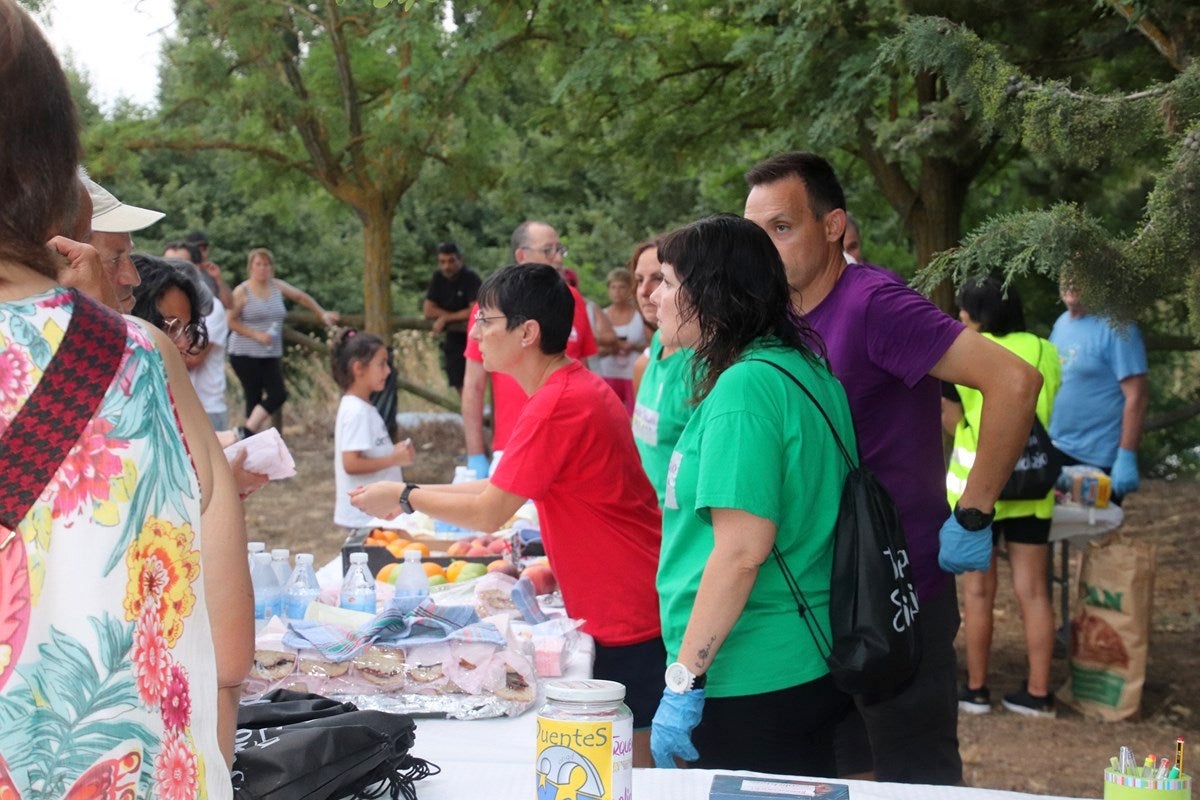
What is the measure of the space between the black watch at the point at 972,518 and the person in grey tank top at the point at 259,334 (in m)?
8.55

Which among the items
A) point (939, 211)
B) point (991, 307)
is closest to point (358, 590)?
point (991, 307)

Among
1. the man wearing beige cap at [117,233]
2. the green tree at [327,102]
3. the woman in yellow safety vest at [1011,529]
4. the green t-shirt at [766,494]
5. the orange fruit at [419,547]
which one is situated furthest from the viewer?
the green tree at [327,102]

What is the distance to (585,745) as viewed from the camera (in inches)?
69.3

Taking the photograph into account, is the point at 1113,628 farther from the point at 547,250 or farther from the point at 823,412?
the point at 823,412

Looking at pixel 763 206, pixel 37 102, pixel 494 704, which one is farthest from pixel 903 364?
pixel 37 102

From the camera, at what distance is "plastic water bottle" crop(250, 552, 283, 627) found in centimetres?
325

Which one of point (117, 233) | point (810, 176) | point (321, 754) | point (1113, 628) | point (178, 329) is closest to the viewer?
point (321, 754)

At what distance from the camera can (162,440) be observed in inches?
52.6

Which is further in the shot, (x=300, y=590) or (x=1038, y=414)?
(x=1038, y=414)

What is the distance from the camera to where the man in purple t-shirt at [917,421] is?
2969 mm

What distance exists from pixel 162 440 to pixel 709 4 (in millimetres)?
6739

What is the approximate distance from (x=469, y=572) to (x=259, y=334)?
772 cm

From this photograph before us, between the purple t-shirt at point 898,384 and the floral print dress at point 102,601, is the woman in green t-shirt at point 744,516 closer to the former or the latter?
the purple t-shirt at point 898,384

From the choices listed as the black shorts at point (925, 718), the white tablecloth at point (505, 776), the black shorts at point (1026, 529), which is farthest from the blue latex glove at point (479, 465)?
the white tablecloth at point (505, 776)
